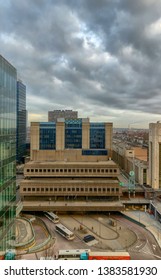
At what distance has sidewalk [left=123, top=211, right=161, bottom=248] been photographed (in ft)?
92.4

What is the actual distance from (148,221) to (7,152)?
27.1m

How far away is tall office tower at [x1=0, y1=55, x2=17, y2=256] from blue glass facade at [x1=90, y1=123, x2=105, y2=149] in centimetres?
3788

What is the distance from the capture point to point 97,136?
50.7m

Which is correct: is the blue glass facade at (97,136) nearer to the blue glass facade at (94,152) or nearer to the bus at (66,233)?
the blue glass facade at (94,152)

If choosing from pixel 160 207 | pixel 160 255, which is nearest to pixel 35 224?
pixel 160 255

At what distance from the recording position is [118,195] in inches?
1496

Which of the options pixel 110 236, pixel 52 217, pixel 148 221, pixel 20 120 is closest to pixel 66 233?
pixel 110 236

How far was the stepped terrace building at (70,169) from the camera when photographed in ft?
123

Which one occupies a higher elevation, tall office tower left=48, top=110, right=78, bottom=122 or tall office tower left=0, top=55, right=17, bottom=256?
tall office tower left=48, top=110, right=78, bottom=122

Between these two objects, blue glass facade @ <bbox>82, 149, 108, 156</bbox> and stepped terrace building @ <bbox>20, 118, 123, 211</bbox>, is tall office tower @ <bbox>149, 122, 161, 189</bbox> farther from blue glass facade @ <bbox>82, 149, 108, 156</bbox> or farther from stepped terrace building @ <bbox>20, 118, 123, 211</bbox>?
blue glass facade @ <bbox>82, 149, 108, 156</bbox>

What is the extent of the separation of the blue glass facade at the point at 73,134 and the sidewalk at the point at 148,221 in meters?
20.3

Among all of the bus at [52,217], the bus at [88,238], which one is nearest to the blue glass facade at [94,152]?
the bus at [52,217]

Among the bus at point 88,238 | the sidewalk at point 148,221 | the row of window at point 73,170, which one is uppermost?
the row of window at point 73,170

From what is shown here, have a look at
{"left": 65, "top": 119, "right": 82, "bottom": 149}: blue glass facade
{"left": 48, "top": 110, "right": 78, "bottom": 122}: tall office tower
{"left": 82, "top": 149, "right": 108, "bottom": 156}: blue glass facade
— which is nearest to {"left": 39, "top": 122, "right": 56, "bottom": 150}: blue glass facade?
{"left": 65, "top": 119, "right": 82, "bottom": 149}: blue glass facade
